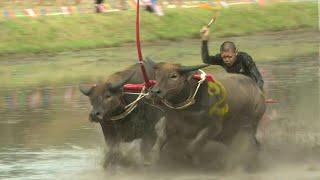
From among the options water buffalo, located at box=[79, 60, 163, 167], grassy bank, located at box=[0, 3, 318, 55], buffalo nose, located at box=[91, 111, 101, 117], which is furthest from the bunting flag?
buffalo nose, located at box=[91, 111, 101, 117]

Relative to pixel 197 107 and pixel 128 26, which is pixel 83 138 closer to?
pixel 197 107

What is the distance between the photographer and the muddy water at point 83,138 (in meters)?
9.68

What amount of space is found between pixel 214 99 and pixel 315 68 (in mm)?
12153

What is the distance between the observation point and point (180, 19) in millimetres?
33844

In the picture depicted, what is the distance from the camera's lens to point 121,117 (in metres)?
9.26

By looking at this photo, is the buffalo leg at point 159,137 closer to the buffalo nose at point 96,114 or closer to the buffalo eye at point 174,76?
the buffalo eye at point 174,76

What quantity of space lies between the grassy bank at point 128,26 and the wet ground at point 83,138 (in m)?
11.1

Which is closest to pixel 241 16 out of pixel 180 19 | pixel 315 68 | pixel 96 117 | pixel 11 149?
pixel 180 19

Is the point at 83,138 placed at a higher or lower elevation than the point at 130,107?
lower

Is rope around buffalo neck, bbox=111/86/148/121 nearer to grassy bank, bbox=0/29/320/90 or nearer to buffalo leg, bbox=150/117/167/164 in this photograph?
buffalo leg, bbox=150/117/167/164

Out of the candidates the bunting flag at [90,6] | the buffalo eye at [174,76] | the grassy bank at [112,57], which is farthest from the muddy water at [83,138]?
the bunting flag at [90,6]

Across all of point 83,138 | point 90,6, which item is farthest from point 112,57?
point 83,138

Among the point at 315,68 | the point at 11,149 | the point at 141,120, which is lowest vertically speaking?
the point at 315,68

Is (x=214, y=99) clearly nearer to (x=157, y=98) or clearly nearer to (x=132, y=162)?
(x=157, y=98)
